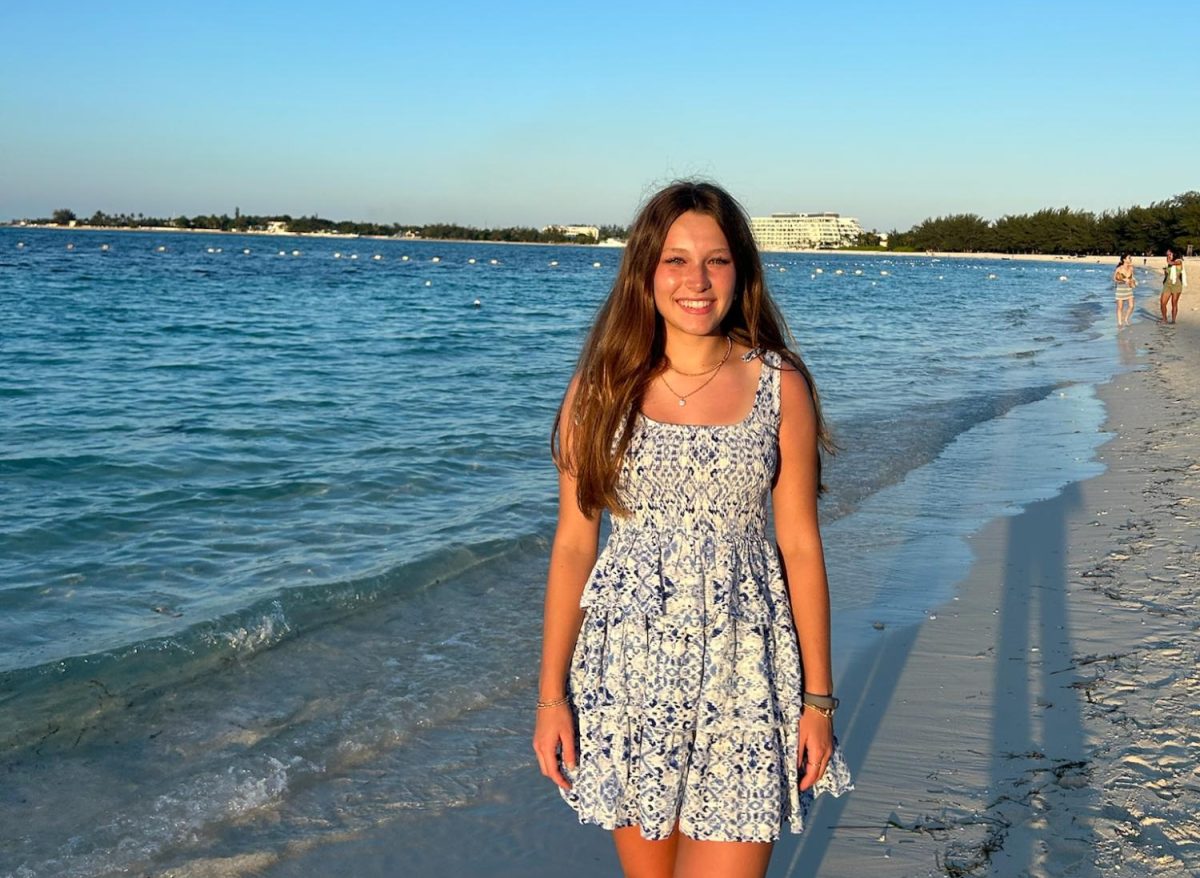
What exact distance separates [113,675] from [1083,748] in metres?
4.45

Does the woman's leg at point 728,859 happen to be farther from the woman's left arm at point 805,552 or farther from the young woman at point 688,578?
the woman's left arm at point 805,552

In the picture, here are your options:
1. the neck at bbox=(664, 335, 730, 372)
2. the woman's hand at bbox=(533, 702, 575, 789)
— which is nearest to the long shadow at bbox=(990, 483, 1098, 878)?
the woman's hand at bbox=(533, 702, 575, 789)

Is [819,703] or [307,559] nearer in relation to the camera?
[819,703]

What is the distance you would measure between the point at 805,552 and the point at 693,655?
13.5 inches

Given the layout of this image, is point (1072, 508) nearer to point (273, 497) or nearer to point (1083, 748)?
point (1083, 748)

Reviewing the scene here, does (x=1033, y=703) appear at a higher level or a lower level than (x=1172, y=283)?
lower

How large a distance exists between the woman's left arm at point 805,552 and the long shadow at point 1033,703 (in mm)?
1383

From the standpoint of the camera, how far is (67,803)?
167 inches

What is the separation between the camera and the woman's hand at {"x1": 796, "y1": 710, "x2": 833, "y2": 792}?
2287 millimetres

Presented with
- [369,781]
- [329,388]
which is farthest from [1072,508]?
[329,388]

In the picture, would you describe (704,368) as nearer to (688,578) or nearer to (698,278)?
(698,278)

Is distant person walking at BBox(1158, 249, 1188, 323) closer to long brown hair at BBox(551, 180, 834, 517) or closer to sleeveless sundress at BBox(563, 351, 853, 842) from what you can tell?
long brown hair at BBox(551, 180, 834, 517)

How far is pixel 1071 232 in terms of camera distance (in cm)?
14950

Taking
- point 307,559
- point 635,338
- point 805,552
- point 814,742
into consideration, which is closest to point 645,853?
point 814,742
